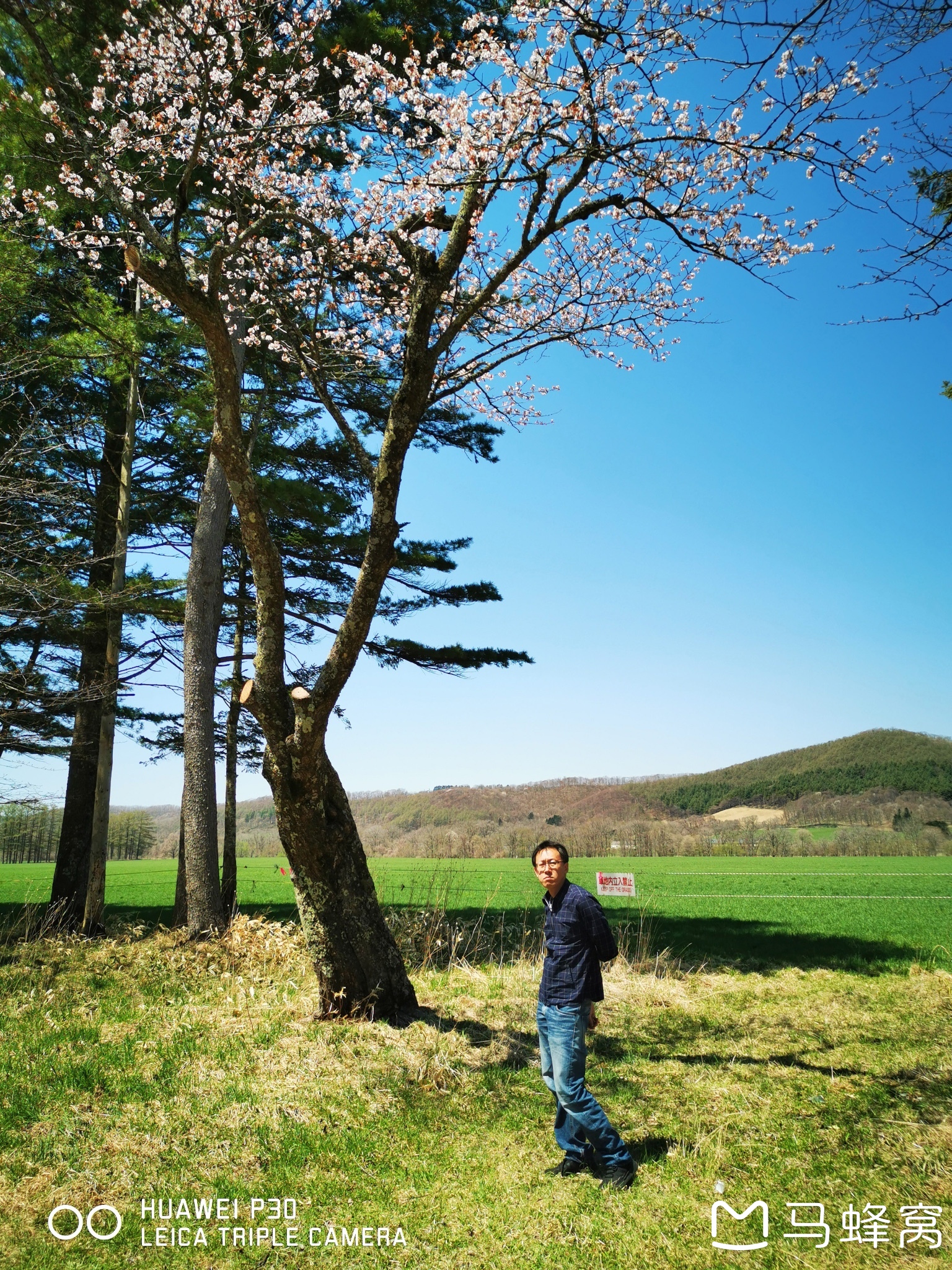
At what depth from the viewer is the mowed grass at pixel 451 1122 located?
314cm

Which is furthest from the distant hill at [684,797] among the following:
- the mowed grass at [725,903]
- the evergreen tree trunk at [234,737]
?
the evergreen tree trunk at [234,737]

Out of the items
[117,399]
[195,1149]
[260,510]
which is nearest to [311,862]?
[195,1149]

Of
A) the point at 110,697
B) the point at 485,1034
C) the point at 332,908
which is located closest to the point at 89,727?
the point at 110,697

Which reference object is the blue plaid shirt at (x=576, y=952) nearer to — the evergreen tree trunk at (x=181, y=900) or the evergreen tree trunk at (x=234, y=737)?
the evergreen tree trunk at (x=181, y=900)

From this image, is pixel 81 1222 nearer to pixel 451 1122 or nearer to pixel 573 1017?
pixel 451 1122

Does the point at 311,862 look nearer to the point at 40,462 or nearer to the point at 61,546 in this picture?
the point at 61,546

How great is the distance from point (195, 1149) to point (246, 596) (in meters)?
9.10

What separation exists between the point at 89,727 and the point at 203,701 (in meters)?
3.16

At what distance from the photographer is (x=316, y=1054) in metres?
5.07

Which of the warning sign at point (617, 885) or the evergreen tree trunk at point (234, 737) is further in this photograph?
the evergreen tree trunk at point (234, 737)

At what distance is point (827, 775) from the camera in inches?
2662

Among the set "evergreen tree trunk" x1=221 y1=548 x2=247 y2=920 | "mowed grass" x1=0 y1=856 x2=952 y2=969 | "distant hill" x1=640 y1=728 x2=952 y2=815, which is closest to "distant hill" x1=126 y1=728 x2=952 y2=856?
"distant hill" x1=640 y1=728 x2=952 y2=815

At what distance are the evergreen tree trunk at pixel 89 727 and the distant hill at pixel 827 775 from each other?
58.1 metres

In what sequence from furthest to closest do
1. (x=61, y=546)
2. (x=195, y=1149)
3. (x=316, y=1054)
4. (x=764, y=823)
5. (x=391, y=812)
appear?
1. (x=391, y=812)
2. (x=764, y=823)
3. (x=61, y=546)
4. (x=316, y=1054)
5. (x=195, y=1149)
